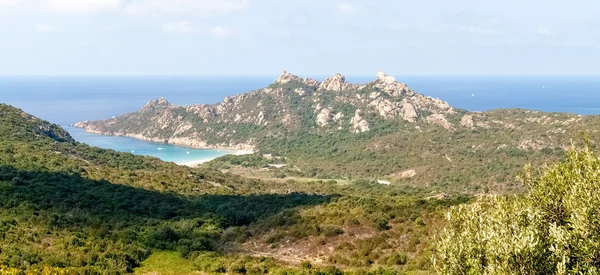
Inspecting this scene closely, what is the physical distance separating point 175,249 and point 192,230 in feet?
24.9

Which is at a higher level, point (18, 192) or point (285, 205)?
point (18, 192)

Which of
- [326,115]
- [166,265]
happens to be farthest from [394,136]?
[166,265]

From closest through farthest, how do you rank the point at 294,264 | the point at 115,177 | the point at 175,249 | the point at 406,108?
the point at 294,264
the point at 175,249
the point at 115,177
the point at 406,108

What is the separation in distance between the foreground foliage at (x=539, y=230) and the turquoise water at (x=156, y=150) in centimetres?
14039

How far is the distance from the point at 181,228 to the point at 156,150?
140 meters

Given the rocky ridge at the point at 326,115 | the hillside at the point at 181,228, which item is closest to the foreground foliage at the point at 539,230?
the hillside at the point at 181,228

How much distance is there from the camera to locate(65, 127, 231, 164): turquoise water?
162375 mm

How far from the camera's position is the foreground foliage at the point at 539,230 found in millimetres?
14023

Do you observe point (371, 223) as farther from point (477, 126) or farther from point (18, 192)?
point (477, 126)

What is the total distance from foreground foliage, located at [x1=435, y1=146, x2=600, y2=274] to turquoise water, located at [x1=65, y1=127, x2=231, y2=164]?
140 m

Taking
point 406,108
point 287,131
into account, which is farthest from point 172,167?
point 406,108

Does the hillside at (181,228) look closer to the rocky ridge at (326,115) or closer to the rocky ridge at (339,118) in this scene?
the rocky ridge at (339,118)

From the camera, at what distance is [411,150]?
133 m

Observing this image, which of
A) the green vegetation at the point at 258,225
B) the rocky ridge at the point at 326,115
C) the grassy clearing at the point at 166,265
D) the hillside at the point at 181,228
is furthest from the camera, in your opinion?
the rocky ridge at the point at 326,115
